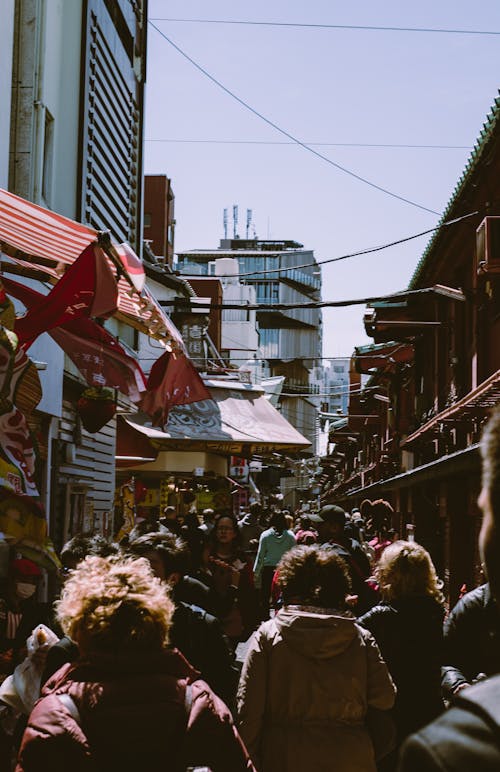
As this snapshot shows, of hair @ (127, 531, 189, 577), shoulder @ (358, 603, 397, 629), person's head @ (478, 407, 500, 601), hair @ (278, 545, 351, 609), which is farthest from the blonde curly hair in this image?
shoulder @ (358, 603, 397, 629)

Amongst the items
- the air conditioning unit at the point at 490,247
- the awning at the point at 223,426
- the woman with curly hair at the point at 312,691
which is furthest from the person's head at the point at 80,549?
the awning at the point at 223,426

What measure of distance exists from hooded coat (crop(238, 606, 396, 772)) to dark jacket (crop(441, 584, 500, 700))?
19.0 inches

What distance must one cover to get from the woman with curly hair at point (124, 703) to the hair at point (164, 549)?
7.18ft

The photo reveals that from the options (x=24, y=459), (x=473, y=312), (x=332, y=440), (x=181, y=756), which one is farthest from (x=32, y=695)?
(x=332, y=440)

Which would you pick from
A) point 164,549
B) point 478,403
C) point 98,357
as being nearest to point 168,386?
point 98,357

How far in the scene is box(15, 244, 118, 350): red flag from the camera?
23.7 feet

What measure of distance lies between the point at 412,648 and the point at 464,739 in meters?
4.81

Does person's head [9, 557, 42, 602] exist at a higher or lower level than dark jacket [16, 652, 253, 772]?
higher

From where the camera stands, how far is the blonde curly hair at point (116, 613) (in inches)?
140

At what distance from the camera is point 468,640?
213 inches

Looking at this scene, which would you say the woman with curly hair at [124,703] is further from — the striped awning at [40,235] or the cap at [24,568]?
the striped awning at [40,235]

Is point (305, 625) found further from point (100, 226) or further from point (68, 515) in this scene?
point (100, 226)

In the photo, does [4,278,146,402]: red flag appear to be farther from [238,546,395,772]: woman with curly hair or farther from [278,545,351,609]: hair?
[238,546,395,772]: woman with curly hair

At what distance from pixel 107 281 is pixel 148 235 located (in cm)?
4548
